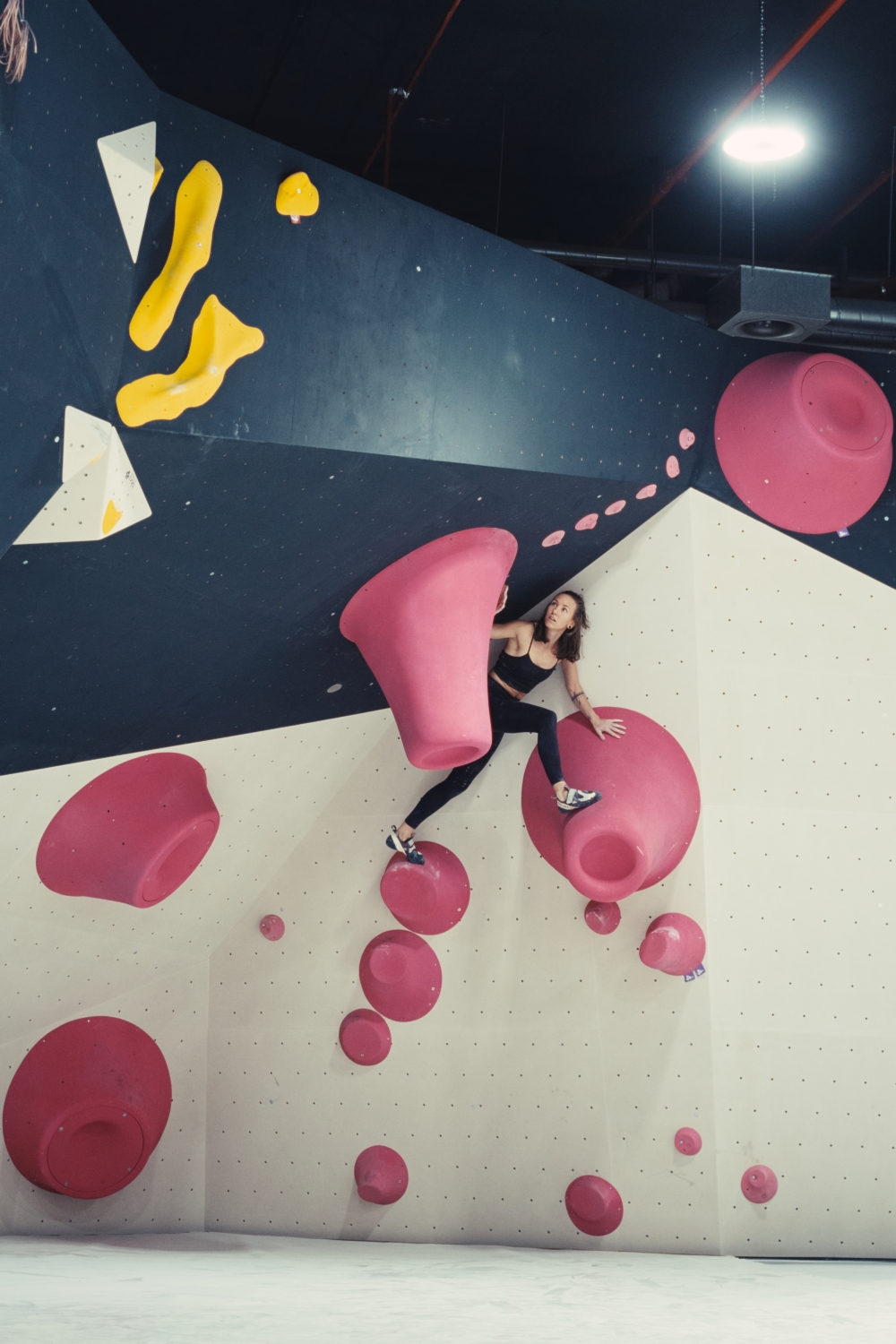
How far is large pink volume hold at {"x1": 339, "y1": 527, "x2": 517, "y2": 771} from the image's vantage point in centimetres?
353

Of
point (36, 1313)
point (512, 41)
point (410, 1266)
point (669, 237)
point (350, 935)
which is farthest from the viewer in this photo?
point (669, 237)

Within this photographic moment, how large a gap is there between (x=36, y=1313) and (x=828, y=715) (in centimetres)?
343

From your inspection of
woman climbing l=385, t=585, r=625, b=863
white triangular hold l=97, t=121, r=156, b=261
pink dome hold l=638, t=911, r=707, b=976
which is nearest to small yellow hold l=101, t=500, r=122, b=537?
white triangular hold l=97, t=121, r=156, b=261

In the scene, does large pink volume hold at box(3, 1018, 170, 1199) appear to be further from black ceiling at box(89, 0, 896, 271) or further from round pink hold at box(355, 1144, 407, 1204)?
black ceiling at box(89, 0, 896, 271)

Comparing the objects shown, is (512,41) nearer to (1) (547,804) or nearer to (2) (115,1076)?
(1) (547,804)

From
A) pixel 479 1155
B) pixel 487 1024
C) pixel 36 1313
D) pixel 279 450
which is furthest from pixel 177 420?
pixel 479 1155

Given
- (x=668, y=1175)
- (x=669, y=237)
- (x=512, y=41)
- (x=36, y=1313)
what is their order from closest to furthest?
(x=36, y=1313), (x=512, y=41), (x=668, y=1175), (x=669, y=237)

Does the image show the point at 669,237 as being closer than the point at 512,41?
No

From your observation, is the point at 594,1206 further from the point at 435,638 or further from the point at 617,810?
the point at 435,638

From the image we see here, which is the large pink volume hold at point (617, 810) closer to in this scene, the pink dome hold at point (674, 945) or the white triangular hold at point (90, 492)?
the pink dome hold at point (674, 945)

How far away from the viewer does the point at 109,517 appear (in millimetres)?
2904

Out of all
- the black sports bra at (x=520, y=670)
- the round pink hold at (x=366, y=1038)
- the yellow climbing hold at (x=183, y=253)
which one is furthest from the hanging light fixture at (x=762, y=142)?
the round pink hold at (x=366, y=1038)

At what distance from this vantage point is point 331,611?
3.72m

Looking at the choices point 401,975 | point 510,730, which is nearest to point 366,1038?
point 401,975
